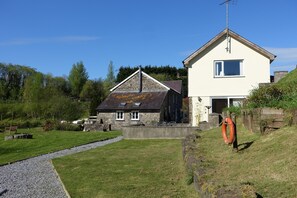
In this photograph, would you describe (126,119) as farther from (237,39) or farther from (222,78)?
(237,39)

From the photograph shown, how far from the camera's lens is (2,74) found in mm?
67062

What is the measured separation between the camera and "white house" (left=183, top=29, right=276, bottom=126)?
80.9 ft

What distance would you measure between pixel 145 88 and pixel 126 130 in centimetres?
2088

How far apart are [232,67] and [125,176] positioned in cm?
1707

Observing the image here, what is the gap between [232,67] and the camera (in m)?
25.1

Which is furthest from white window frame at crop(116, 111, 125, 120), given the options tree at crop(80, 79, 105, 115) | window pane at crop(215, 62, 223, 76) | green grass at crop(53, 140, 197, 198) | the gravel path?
green grass at crop(53, 140, 197, 198)

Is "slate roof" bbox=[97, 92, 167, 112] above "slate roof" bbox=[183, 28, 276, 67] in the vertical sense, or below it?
below

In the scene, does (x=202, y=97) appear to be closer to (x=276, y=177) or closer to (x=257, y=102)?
(x=257, y=102)

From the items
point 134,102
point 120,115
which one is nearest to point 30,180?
point 120,115

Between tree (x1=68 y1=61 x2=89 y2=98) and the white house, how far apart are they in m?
51.7

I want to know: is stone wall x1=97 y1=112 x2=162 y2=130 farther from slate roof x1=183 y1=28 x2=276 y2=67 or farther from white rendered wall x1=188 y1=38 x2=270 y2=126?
slate roof x1=183 y1=28 x2=276 y2=67

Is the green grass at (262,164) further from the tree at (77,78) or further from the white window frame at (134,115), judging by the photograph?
the tree at (77,78)

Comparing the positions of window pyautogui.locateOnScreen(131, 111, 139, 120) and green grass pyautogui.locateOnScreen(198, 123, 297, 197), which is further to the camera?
window pyautogui.locateOnScreen(131, 111, 139, 120)

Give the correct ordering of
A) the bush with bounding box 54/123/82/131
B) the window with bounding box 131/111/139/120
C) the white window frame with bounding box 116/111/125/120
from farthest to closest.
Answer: the white window frame with bounding box 116/111/125/120
the window with bounding box 131/111/139/120
the bush with bounding box 54/123/82/131
